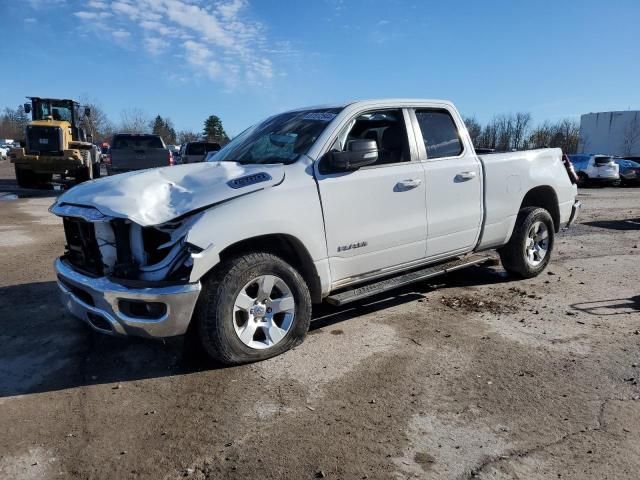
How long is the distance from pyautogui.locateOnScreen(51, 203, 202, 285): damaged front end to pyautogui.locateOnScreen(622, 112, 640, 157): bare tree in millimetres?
72893

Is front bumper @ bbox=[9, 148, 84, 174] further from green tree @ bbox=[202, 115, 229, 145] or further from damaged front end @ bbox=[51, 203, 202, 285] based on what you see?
green tree @ bbox=[202, 115, 229, 145]

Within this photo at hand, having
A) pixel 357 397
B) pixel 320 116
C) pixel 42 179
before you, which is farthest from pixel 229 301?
pixel 42 179

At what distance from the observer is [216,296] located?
3514 millimetres

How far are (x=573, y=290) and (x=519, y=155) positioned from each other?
5.44ft

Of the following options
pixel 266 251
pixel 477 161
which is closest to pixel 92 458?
pixel 266 251

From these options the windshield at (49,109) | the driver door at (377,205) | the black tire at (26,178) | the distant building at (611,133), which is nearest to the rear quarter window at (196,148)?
the windshield at (49,109)

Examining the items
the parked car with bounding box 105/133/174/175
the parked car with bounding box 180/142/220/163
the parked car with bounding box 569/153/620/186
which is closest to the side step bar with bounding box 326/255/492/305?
the parked car with bounding box 105/133/174/175

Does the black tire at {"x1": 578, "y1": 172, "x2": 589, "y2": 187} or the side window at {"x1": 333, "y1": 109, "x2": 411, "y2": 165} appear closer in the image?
the side window at {"x1": 333, "y1": 109, "x2": 411, "y2": 165}

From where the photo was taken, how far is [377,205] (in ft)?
14.2

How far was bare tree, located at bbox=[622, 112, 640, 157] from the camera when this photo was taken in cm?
6412

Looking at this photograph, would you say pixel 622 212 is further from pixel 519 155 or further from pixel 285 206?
pixel 285 206

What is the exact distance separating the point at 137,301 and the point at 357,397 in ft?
5.24

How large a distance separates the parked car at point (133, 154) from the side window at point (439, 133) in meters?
12.5

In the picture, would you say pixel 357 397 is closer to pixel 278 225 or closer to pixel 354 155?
pixel 278 225
